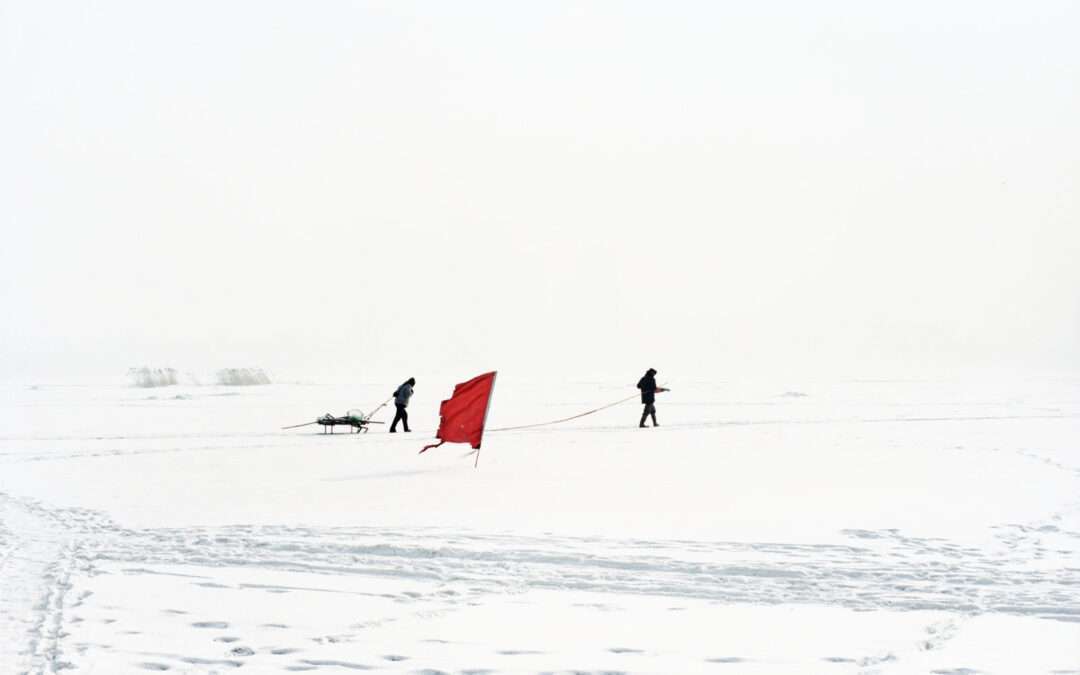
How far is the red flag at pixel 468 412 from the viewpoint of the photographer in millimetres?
17484

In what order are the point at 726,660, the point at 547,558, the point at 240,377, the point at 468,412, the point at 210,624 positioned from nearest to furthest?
1. the point at 726,660
2. the point at 210,624
3. the point at 547,558
4. the point at 468,412
5. the point at 240,377

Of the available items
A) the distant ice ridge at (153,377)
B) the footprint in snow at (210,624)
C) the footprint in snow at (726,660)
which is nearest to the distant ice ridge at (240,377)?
the distant ice ridge at (153,377)

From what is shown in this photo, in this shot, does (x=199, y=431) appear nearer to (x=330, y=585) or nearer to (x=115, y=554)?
(x=115, y=554)

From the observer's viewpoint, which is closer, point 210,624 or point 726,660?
point 726,660

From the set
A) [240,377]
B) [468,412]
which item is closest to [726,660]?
[468,412]

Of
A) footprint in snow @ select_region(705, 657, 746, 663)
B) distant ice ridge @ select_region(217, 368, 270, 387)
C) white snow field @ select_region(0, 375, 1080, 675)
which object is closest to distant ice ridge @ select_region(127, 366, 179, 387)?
distant ice ridge @ select_region(217, 368, 270, 387)

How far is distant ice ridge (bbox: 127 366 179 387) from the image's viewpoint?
194 feet

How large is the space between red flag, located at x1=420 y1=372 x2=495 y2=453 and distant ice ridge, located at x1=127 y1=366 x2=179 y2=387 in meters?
45.5

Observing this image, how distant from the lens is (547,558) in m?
9.82

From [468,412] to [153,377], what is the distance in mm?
47589

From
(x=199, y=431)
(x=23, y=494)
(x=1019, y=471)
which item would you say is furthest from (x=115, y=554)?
(x=199, y=431)

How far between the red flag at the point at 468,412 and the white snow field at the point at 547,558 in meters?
0.58

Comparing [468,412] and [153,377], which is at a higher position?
[153,377]

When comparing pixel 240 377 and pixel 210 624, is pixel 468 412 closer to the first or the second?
pixel 210 624
